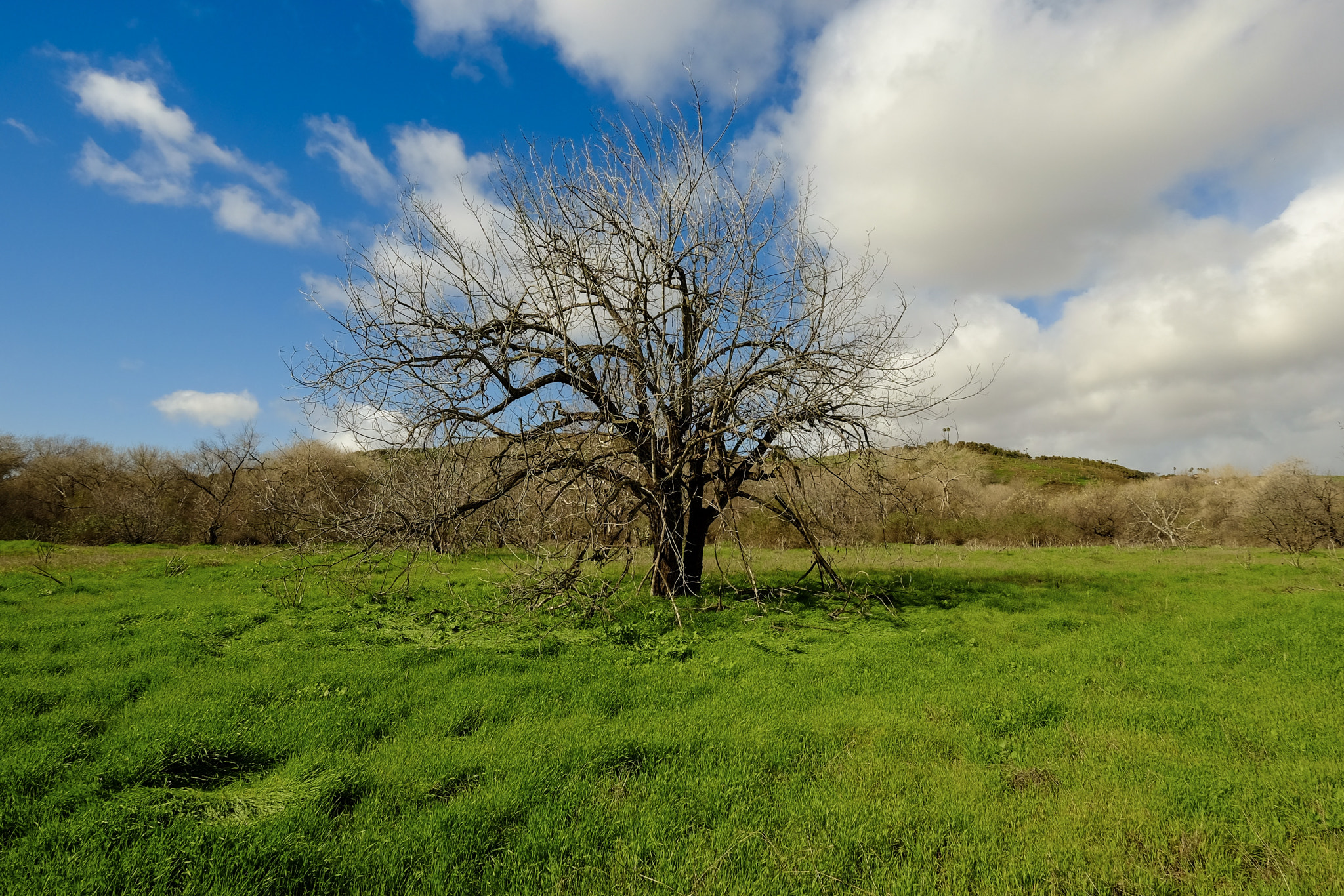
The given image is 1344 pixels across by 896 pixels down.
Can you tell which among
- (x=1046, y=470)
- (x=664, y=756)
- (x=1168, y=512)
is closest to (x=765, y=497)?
(x=664, y=756)

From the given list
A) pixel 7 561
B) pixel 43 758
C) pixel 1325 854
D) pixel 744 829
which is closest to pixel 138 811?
pixel 43 758

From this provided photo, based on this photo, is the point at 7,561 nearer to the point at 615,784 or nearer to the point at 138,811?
the point at 138,811

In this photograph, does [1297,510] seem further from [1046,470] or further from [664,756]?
[664,756]

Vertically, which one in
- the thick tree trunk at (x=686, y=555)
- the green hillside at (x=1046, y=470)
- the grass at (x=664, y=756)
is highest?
the green hillside at (x=1046, y=470)

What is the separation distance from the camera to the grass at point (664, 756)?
11.4 ft

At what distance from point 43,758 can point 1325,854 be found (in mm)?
8406

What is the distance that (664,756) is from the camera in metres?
4.89

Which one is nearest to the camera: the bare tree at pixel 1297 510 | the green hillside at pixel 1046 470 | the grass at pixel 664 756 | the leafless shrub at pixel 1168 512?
the grass at pixel 664 756

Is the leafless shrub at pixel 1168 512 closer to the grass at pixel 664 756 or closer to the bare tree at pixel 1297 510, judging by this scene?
the bare tree at pixel 1297 510

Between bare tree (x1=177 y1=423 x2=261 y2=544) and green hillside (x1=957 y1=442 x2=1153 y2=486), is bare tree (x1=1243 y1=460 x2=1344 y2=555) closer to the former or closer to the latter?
green hillside (x1=957 y1=442 x2=1153 y2=486)

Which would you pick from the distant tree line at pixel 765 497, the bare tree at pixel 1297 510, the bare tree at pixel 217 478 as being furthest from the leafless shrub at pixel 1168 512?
the bare tree at pixel 217 478

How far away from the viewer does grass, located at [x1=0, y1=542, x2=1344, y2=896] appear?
3473 mm

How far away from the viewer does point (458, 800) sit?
4.05 meters

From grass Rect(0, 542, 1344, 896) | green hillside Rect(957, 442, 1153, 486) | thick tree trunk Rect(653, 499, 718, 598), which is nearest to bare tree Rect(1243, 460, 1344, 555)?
green hillside Rect(957, 442, 1153, 486)
